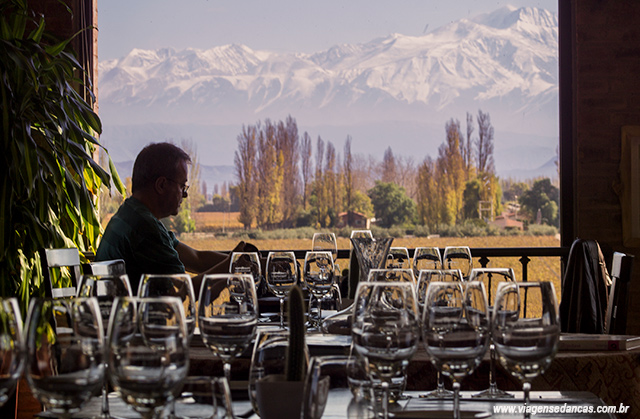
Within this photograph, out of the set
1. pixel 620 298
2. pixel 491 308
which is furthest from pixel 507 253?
pixel 491 308

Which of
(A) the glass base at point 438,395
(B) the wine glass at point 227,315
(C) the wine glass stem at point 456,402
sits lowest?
(A) the glass base at point 438,395

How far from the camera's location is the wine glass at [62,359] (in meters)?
0.71

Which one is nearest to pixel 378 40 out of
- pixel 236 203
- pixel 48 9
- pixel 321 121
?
pixel 321 121

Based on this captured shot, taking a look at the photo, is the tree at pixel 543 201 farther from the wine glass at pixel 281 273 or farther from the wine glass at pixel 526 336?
the wine glass at pixel 526 336

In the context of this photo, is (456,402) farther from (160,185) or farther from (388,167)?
(388,167)

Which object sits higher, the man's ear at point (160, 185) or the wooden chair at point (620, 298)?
the man's ear at point (160, 185)

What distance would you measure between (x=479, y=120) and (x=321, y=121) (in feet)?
4.23

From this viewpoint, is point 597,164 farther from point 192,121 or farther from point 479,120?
point 192,121

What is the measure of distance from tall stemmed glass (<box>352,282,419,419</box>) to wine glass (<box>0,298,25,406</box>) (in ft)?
1.31

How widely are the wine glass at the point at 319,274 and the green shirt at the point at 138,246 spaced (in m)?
0.95

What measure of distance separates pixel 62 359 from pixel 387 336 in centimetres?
39

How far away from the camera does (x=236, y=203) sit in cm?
503

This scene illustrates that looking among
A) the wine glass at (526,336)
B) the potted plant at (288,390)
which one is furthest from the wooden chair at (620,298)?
the potted plant at (288,390)

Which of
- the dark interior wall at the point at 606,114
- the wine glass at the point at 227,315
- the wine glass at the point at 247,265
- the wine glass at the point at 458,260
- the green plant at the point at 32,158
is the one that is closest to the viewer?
the wine glass at the point at 227,315
